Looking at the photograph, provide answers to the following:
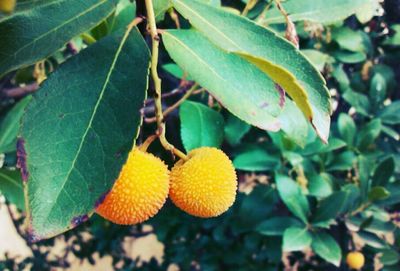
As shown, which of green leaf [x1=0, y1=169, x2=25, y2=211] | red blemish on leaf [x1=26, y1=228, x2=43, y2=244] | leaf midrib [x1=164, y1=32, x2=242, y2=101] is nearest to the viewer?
red blemish on leaf [x1=26, y1=228, x2=43, y2=244]

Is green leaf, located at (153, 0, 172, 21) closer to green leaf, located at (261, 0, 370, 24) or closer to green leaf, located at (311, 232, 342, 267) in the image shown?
green leaf, located at (261, 0, 370, 24)

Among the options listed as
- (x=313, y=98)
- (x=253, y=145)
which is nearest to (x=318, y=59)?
(x=253, y=145)

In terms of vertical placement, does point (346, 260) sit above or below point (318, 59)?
below

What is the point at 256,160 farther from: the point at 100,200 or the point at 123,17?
the point at 100,200

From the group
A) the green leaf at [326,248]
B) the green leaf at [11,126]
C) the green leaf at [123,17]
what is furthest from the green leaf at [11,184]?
the green leaf at [326,248]

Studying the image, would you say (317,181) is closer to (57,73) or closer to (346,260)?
(346,260)

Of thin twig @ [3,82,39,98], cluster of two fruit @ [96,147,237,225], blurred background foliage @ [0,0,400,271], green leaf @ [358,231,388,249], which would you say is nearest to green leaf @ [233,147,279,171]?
blurred background foliage @ [0,0,400,271]

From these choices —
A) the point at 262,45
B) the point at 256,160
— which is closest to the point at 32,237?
the point at 262,45
